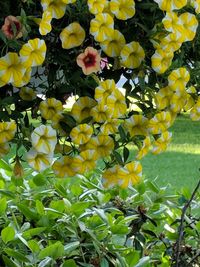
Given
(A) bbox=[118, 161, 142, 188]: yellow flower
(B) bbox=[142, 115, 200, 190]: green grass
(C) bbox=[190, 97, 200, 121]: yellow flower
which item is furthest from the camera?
(B) bbox=[142, 115, 200, 190]: green grass

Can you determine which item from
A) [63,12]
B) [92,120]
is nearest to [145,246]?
[92,120]

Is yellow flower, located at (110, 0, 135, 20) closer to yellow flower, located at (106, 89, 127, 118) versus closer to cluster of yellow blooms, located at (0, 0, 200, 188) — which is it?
cluster of yellow blooms, located at (0, 0, 200, 188)

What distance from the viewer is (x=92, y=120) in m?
1.35

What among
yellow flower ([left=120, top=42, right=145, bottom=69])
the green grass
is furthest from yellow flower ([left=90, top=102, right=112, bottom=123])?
the green grass

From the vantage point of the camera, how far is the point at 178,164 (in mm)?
7699

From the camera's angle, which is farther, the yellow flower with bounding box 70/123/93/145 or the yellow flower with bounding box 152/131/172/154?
the yellow flower with bounding box 152/131/172/154

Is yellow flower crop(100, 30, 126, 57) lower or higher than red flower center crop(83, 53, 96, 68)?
higher

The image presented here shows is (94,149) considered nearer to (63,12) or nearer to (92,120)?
(92,120)

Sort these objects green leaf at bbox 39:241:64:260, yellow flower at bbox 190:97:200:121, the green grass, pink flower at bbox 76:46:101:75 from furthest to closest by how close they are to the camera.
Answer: the green grass, green leaf at bbox 39:241:64:260, yellow flower at bbox 190:97:200:121, pink flower at bbox 76:46:101:75

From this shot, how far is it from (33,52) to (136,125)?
1.09ft

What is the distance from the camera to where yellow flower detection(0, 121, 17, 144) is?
4.32 ft

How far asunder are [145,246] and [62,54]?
129 cm

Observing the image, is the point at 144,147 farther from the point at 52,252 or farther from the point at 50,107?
the point at 52,252

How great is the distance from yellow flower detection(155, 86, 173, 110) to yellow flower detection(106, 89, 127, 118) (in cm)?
13
